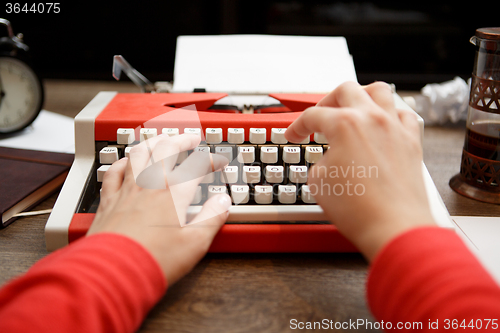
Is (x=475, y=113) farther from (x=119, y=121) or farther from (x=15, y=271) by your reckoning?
(x=15, y=271)

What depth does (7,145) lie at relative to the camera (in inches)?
36.7

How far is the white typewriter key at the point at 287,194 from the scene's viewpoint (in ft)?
1.89

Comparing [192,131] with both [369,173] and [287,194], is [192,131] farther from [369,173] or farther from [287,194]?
[369,173]

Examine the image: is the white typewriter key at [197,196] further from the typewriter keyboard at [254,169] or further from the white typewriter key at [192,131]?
the white typewriter key at [192,131]

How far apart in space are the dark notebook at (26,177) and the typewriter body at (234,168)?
11 centimetres

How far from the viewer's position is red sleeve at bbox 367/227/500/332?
33cm

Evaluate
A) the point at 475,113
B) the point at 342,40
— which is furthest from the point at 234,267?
the point at 342,40

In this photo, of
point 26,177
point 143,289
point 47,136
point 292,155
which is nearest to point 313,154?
point 292,155

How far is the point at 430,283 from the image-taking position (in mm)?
346

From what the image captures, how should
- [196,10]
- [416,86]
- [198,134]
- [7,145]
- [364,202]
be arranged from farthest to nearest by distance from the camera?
[196,10], [416,86], [7,145], [198,134], [364,202]

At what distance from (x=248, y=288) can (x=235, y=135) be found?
0.26 metres

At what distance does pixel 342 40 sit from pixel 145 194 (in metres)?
0.67

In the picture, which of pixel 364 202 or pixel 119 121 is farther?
pixel 119 121

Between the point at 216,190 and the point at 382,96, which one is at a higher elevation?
the point at 382,96
